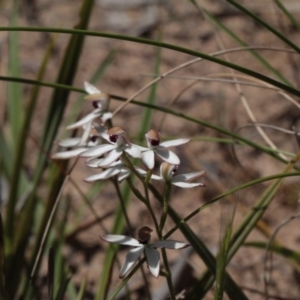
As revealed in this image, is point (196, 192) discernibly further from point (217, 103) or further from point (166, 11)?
point (166, 11)

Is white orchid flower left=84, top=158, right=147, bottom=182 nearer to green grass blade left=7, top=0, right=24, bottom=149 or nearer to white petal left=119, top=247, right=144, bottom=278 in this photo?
white petal left=119, top=247, right=144, bottom=278

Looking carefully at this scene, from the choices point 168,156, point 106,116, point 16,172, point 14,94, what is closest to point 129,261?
point 168,156

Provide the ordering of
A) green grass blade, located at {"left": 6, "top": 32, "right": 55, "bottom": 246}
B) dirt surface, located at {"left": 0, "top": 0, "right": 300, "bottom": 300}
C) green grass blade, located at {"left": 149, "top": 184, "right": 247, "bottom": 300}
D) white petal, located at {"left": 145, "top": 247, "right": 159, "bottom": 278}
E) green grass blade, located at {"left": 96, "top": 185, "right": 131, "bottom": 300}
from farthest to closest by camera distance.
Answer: dirt surface, located at {"left": 0, "top": 0, "right": 300, "bottom": 300} < green grass blade, located at {"left": 6, "top": 32, "right": 55, "bottom": 246} < green grass blade, located at {"left": 96, "top": 185, "right": 131, "bottom": 300} < green grass blade, located at {"left": 149, "top": 184, "right": 247, "bottom": 300} < white petal, located at {"left": 145, "top": 247, "right": 159, "bottom": 278}

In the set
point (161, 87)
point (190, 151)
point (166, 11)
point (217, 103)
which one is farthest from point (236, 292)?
point (166, 11)

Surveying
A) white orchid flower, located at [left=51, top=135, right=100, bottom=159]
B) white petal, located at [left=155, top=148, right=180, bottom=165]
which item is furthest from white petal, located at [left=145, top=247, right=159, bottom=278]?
white orchid flower, located at [left=51, top=135, right=100, bottom=159]

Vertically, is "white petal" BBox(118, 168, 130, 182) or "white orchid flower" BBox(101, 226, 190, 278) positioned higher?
"white petal" BBox(118, 168, 130, 182)

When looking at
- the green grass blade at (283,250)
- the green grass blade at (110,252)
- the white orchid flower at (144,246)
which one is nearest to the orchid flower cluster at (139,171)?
the white orchid flower at (144,246)

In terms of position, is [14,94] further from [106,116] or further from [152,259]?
[152,259]
